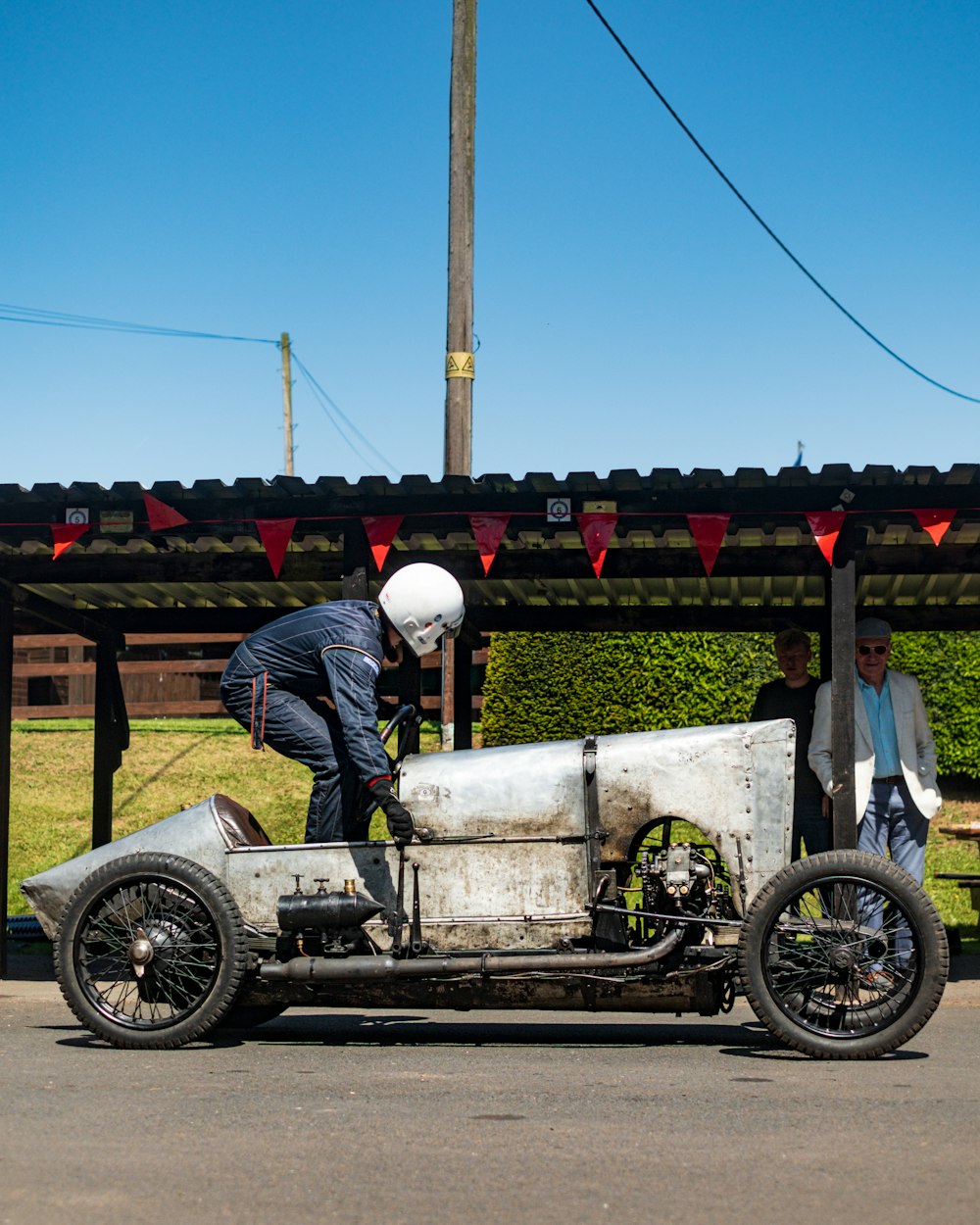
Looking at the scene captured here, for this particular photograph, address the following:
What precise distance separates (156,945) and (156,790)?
12.2m

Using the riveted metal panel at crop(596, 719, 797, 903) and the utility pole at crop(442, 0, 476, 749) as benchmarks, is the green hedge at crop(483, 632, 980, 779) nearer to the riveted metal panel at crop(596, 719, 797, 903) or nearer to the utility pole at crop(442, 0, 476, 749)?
the utility pole at crop(442, 0, 476, 749)

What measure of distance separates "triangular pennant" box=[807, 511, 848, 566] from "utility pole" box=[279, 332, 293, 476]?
35.8 m

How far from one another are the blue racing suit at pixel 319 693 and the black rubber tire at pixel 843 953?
176 centimetres

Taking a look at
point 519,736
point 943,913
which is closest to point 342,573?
point 943,913

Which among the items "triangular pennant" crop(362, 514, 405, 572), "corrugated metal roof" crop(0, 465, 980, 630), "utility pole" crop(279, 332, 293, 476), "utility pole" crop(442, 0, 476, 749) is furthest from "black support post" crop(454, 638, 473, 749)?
"utility pole" crop(279, 332, 293, 476)

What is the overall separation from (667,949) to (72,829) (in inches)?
482

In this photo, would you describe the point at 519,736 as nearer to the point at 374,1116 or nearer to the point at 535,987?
the point at 535,987

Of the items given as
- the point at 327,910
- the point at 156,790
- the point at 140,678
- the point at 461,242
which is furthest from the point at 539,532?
the point at 140,678

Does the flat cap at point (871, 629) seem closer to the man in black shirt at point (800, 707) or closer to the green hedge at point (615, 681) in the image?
the man in black shirt at point (800, 707)

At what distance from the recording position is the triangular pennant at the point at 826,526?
8688 millimetres

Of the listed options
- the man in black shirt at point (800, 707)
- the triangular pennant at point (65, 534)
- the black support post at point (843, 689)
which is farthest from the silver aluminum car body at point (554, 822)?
the triangular pennant at point (65, 534)

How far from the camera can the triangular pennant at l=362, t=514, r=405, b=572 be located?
910cm

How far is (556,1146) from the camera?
15.1 ft

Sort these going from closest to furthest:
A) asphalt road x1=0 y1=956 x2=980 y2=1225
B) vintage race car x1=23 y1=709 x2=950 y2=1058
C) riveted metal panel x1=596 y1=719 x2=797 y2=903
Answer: asphalt road x1=0 y1=956 x2=980 y2=1225, vintage race car x1=23 y1=709 x2=950 y2=1058, riveted metal panel x1=596 y1=719 x2=797 y2=903
